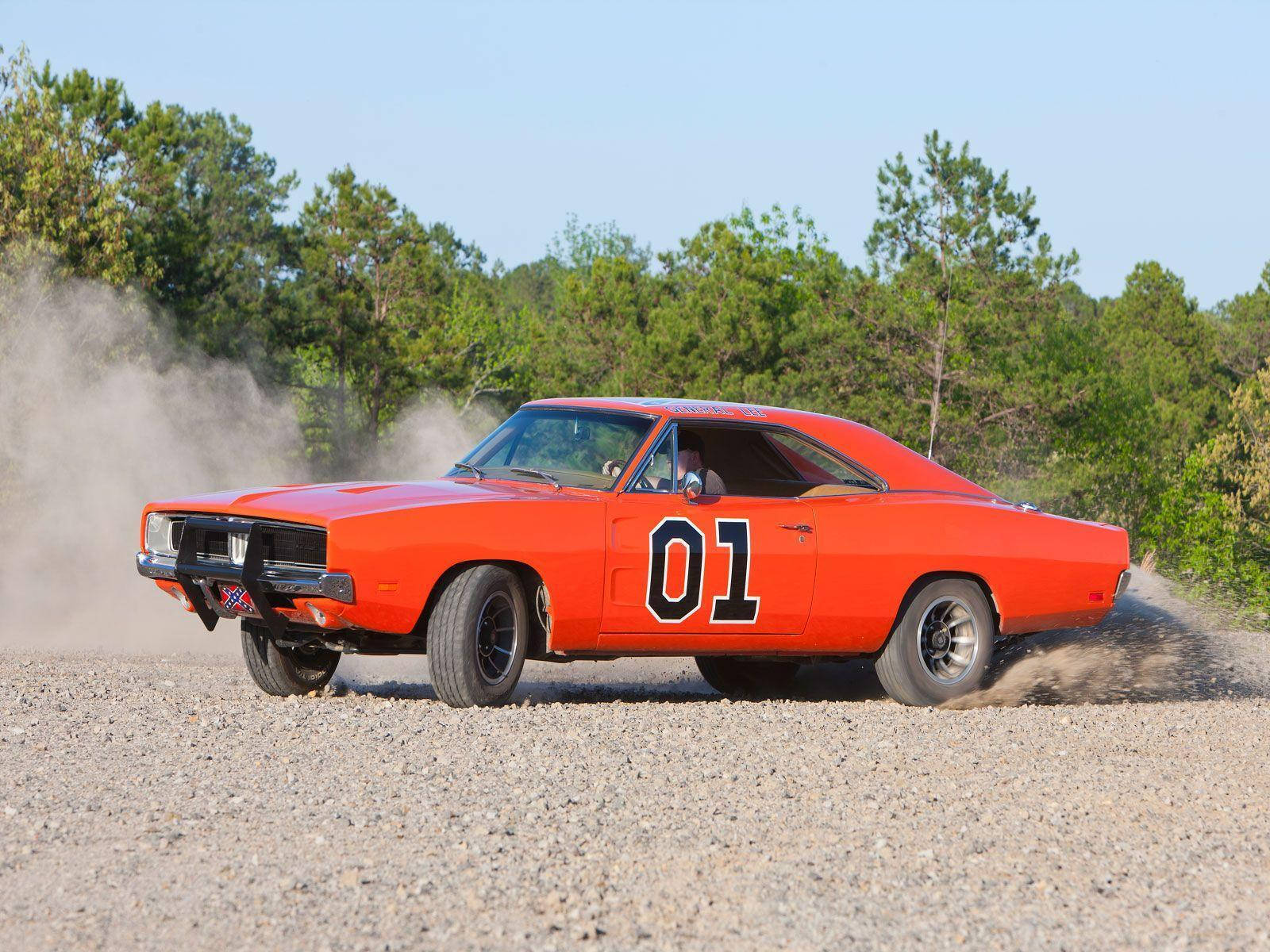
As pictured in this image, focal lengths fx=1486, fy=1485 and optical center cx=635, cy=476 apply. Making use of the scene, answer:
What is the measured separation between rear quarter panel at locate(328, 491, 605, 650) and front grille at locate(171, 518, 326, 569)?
181mm

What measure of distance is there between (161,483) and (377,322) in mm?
19077

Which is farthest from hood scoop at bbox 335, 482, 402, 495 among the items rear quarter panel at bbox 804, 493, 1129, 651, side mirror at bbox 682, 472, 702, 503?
rear quarter panel at bbox 804, 493, 1129, 651

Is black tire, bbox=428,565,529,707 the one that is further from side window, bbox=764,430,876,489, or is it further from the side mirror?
side window, bbox=764,430,876,489

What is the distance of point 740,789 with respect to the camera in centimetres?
568

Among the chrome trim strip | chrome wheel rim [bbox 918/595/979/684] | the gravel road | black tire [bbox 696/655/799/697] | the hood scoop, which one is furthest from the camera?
black tire [bbox 696/655/799/697]

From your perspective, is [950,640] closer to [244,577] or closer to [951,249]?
[244,577]

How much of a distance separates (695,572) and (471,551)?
49.7 inches

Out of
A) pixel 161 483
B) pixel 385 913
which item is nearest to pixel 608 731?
pixel 385 913

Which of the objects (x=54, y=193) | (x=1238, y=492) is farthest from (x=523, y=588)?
(x=1238, y=492)

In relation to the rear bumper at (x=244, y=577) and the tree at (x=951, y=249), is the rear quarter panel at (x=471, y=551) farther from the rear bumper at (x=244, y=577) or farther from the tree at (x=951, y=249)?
the tree at (x=951, y=249)

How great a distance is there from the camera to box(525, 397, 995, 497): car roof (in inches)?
335

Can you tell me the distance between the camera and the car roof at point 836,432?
27.9ft

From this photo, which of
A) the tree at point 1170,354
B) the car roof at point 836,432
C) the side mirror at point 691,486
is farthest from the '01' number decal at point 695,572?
the tree at point 1170,354

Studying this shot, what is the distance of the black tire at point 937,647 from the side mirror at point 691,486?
1545mm
